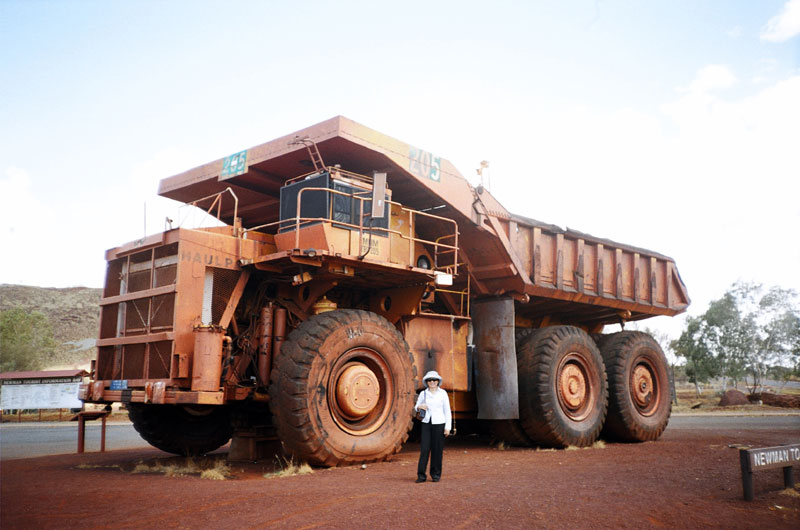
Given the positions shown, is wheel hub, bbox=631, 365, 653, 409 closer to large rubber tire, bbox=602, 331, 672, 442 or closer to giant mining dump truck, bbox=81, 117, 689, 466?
large rubber tire, bbox=602, 331, 672, 442

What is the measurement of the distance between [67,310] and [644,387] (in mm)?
77268

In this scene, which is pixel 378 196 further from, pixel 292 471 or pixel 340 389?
pixel 292 471

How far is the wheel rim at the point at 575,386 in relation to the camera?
12.0m

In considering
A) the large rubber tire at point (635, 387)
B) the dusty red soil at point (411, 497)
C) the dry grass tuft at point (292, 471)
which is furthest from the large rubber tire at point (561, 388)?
the dry grass tuft at point (292, 471)

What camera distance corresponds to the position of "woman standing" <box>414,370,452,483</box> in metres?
7.60

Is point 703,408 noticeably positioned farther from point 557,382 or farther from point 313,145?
point 313,145

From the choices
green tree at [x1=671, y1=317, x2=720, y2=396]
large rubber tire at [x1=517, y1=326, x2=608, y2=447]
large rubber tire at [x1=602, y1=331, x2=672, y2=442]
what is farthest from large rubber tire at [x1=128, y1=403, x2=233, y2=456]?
green tree at [x1=671, y1=317, x2=720, y2=396]

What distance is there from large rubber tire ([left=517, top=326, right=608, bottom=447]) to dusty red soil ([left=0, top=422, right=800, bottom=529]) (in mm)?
1801

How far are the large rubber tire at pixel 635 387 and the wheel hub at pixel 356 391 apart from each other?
6216mm

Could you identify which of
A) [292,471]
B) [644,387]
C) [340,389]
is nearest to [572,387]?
[644,387]

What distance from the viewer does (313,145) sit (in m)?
9.27

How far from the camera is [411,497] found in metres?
Answer: 6.34

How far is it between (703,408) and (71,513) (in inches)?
1355

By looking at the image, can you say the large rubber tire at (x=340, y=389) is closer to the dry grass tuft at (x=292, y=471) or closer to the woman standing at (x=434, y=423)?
the dry grass tuft at (x=292, y=471)
